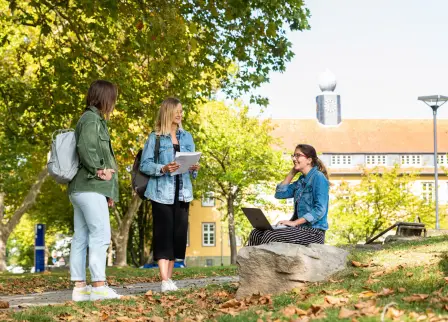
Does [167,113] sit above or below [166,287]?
above

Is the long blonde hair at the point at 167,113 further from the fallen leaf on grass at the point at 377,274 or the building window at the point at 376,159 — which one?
the building window at the point at 376,159

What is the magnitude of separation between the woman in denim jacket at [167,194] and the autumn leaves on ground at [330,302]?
0.50 metres

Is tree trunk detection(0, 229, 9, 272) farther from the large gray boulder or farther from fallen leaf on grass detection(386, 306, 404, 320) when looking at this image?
fallen leaf on grass detection(386, 306, 404, 320)

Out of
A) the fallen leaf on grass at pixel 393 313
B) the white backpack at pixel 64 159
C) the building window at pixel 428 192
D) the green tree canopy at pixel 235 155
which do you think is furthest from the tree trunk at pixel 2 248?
the building window at pixel 428 192

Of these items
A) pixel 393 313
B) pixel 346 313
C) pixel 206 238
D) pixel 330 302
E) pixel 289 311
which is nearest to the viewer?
pixel 393 313

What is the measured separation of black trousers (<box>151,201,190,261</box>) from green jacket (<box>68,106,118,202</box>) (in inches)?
32.0

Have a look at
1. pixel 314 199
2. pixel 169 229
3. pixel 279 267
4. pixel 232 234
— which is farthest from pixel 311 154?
pixel 232 234

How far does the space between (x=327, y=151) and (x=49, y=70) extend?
65170 mm

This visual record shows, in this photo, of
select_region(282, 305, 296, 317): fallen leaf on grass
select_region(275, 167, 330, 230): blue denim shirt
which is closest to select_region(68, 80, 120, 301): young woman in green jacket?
select_region(275, 167, 330, 230): blue denim shirt

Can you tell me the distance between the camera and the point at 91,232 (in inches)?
324

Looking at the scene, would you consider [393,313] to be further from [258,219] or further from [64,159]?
[64,159]

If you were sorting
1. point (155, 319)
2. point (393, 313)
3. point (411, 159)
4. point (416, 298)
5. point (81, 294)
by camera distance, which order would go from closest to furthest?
1. point (393, 313)
2. point (416, 298)
3. point (155, 319)
4. point (81, 294)
5. point (411, 159)

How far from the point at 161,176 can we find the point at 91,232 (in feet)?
3.66

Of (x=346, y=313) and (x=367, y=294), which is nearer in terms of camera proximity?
(x=346, y=313)
